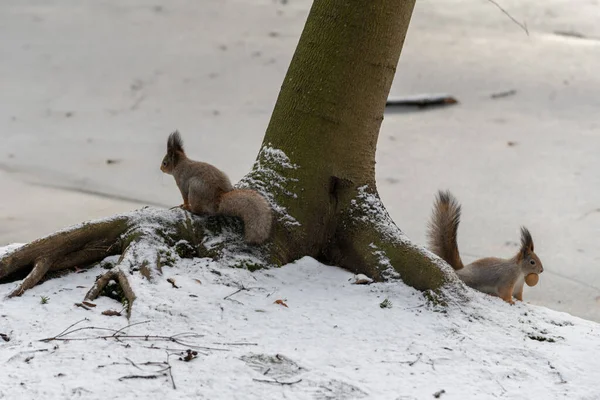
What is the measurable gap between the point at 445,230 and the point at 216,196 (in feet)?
3.24

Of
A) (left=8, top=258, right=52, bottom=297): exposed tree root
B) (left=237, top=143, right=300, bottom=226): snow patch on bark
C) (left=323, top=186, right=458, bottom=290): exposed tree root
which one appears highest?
(left=237, top=143, right=300, bottom=226): snow patch on bark

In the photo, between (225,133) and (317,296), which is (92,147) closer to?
(225,133)

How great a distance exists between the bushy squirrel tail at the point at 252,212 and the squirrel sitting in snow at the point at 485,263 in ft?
2.78

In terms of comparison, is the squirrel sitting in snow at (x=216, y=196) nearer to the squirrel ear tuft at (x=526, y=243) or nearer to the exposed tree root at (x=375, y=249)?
the exposed tree root at (x=375, y=249)

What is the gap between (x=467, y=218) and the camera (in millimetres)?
4570

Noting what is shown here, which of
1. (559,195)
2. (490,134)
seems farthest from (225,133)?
(559,195)

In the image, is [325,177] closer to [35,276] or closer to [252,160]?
[35,276]

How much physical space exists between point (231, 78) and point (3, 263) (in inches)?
159

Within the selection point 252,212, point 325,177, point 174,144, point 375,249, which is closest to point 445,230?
point 375,249

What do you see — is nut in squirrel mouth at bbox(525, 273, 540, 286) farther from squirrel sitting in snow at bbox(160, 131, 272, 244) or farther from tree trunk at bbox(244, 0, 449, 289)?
squirrel sitting in snow at bbox(160, 131, 272, 244)

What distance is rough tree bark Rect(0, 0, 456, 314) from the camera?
9.70 ft

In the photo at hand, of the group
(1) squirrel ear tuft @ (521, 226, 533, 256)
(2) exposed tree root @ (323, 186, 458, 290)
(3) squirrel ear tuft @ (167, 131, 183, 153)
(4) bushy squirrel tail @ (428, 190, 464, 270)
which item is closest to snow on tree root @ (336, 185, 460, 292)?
(2) exposed tree root @ (323, 186, 458, 290)

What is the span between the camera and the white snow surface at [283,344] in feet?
7.27

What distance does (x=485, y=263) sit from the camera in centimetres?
343
